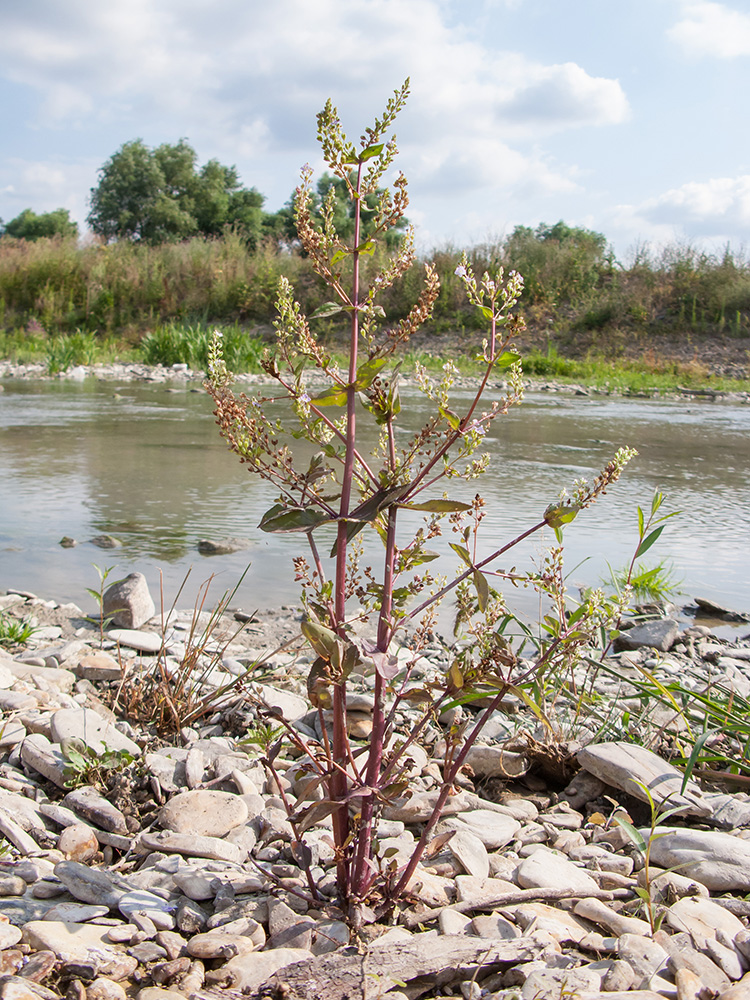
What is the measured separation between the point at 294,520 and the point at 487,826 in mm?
980

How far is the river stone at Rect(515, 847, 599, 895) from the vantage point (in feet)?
5.38

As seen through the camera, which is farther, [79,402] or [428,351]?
[428,351]

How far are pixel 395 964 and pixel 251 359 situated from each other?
16646 millimetres

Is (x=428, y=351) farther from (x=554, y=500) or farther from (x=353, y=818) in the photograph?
(x=353, y=818)

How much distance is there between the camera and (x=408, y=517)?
5293 mm

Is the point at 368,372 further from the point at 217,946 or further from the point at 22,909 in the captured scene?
the point at 22,909

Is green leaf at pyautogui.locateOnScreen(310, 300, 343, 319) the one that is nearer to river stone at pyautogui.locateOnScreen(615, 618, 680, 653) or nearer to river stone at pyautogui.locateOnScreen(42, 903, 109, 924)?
river stone at pyautogui.locateOnScreen(42, 903, 109, 924)

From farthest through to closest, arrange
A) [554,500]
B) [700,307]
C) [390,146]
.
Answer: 1. [700,307]
2. [554,500]
3. [390,146]

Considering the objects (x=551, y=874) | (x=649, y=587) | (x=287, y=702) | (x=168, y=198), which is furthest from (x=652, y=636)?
(x=168, y=198)

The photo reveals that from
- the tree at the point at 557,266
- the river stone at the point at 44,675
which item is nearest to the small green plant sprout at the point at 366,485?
the river stone at the point at 44,675

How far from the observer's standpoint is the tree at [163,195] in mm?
43375

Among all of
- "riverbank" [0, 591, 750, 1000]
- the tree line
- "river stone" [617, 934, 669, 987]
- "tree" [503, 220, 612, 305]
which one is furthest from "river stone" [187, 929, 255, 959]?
the tree line

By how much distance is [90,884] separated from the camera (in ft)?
5.06

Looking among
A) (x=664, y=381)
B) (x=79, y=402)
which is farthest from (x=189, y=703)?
(x=664, y=381)
